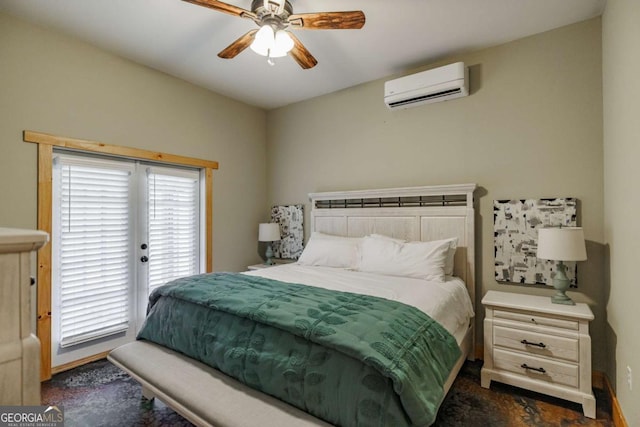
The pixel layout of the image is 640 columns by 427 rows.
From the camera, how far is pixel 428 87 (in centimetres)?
300

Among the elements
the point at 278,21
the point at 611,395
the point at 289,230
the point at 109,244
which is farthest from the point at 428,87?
the point at 109,244

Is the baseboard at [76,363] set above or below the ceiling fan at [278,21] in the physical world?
below

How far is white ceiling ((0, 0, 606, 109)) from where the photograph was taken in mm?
2338

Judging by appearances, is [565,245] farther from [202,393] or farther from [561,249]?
[202,393]

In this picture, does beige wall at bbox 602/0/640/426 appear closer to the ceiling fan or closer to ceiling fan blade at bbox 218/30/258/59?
the ceiling fan

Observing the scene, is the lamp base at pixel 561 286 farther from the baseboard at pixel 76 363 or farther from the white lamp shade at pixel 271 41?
the baseboard at pixel 76 363

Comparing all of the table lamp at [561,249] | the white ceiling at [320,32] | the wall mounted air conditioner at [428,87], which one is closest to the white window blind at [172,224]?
the white ceiling at [320,32]

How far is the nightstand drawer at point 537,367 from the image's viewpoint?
83.4 inches

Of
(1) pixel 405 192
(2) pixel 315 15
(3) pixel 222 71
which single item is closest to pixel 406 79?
(1) pixel 405 192

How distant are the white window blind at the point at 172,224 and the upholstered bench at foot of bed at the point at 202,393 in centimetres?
134

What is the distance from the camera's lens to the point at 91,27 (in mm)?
2582

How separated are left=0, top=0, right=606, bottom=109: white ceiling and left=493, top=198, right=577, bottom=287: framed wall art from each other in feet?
4.76

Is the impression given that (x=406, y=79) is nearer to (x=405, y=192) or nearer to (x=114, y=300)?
(x=405, y=192)

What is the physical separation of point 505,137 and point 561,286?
1.31m
